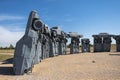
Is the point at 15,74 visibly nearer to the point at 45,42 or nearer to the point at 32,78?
the point at 32,78

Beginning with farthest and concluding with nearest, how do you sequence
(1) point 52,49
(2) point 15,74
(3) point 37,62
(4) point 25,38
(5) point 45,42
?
(1) point 52,49 → (5) point 45,42 → (3) point 37,62 → (4) point 25,38 → (2) point 15,74

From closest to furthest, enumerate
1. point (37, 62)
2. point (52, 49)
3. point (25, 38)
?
point (25, 38) → point (37, 62) → point (52, 49)

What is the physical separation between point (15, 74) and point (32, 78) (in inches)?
86.5

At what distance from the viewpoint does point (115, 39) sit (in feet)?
161

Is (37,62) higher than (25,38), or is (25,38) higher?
(25,38)

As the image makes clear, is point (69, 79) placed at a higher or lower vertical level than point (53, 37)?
lower

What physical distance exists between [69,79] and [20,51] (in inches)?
189

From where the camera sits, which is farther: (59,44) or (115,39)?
(115,39)

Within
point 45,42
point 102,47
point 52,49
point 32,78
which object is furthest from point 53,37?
point 32,78

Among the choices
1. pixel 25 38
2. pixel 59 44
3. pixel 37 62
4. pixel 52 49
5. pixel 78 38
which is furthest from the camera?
pixel 78 38

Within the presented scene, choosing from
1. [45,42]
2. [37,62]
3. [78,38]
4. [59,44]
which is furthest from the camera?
[78,38]

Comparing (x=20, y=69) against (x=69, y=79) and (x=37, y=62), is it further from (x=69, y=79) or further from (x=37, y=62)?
(x=37, y=62)

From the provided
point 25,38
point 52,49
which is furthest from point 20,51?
point 52,49

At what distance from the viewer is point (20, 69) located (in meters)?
18.6
